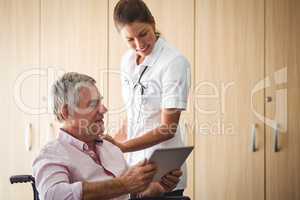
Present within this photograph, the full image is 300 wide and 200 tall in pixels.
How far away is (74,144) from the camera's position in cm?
165

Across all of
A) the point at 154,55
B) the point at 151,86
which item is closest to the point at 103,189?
the point at 151,86

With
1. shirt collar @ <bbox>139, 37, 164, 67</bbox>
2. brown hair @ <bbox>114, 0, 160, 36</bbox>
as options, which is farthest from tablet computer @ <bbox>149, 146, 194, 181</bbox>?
brown hair @ <bbox>114, 0, 160, 36</bbox>

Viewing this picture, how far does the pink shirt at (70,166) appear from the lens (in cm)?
150

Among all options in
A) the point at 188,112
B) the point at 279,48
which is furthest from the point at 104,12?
the point at 279,48

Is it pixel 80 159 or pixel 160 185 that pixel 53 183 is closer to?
pixel 80 159

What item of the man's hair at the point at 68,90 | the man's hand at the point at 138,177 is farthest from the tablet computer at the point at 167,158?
the man's hair at the point at 68,90

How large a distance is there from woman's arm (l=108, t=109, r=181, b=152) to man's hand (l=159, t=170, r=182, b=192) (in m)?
0.23

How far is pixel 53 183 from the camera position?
1499 mm

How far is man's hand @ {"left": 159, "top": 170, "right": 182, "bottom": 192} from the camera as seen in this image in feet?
6.11

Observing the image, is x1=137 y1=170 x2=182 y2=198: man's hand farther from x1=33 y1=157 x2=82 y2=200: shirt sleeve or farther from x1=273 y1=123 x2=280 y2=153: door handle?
x1=273 y1=123 x2=280 y2=153: door handle

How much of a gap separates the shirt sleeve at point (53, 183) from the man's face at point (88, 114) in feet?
0.62

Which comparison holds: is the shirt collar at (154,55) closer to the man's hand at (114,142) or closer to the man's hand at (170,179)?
the man's hand at (114,142)

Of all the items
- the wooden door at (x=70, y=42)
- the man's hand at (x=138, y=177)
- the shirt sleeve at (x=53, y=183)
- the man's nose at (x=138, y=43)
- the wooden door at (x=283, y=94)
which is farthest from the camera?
the wooden door at (x=70, y=42)

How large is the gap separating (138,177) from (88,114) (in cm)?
30
